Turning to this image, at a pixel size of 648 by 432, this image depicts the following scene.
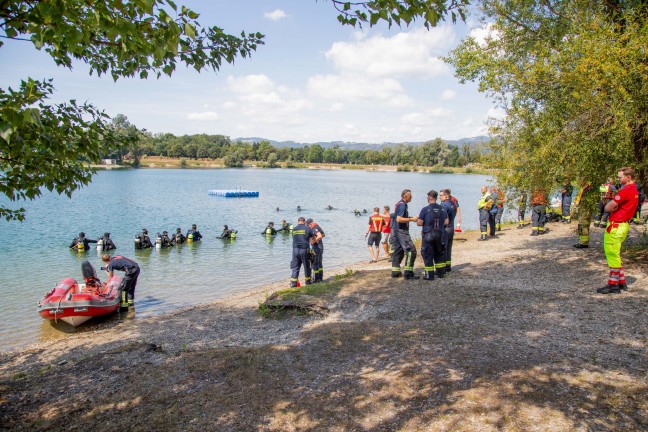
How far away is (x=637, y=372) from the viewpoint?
5.44 metres

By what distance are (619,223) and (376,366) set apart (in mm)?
6152

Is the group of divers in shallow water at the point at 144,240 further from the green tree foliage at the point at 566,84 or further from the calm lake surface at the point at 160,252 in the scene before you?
the green tree foliage at the point at 566,84

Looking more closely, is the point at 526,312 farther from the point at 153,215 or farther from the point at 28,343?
the point at 153,215

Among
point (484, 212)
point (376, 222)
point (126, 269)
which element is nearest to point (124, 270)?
point (126, 269)

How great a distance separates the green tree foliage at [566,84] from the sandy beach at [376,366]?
8.99 feet

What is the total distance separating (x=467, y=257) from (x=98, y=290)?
11090 millimetres

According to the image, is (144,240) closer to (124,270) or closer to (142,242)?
(142,242)

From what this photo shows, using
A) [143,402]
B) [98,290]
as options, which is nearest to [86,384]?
[143,402]

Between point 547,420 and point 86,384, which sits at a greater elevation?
point 547,420

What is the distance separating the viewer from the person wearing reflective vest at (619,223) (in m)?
8.54

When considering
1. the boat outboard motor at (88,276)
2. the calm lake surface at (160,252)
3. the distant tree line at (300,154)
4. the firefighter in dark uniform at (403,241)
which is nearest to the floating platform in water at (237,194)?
the calm lake surface at (160,252)

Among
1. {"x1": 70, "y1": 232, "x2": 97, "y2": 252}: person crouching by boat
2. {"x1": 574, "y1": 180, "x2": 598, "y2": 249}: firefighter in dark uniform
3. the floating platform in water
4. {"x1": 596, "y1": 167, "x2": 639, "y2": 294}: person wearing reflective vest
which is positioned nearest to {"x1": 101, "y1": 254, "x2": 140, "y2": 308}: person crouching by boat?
{"x1": 70, "y1": 232, "x2": 97, "y2": 252}: person crouching by boat

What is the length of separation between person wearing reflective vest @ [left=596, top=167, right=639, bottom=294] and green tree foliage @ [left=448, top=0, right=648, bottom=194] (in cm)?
111

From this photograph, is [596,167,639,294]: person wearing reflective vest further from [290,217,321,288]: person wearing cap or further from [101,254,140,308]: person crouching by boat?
[101,254,140,308]: person crouching by boat
